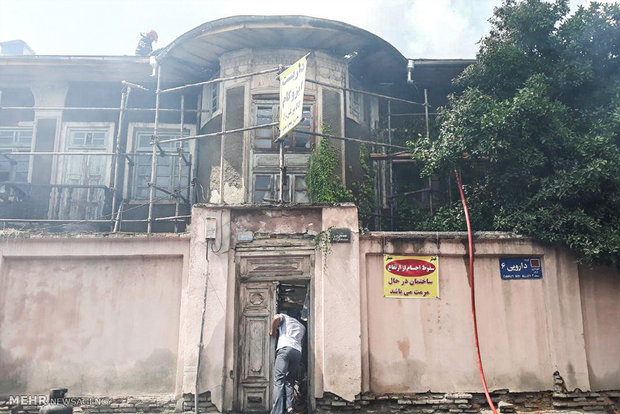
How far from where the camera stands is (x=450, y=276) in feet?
29.0

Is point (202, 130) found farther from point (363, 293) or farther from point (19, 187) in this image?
point (363, 293)

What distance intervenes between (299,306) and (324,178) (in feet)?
11.5

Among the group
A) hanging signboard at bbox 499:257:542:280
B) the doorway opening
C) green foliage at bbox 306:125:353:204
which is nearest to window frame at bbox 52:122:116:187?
green foliage at bbox 306:125:353:204

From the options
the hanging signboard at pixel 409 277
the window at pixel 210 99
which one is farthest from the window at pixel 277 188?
the hanging signboard at pixel 409 277

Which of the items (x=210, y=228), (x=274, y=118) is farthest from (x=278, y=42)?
(x=210, y=228)

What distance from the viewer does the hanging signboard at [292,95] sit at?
30.2 feet

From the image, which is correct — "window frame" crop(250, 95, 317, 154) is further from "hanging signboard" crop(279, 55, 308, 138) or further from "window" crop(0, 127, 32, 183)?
"window" crop(0, 127, 32, 183)

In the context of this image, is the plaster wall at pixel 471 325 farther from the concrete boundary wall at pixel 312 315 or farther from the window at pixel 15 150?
the window at pixel 15 150

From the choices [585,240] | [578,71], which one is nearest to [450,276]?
[585,240]

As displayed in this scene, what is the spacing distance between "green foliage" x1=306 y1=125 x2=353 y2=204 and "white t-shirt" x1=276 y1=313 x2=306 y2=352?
3970mm

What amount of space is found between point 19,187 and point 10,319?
16.8 ft

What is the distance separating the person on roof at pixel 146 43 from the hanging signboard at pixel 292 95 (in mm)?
6329

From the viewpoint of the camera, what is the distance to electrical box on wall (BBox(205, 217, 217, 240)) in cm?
866

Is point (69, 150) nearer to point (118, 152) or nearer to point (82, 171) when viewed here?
point (82, 171)
